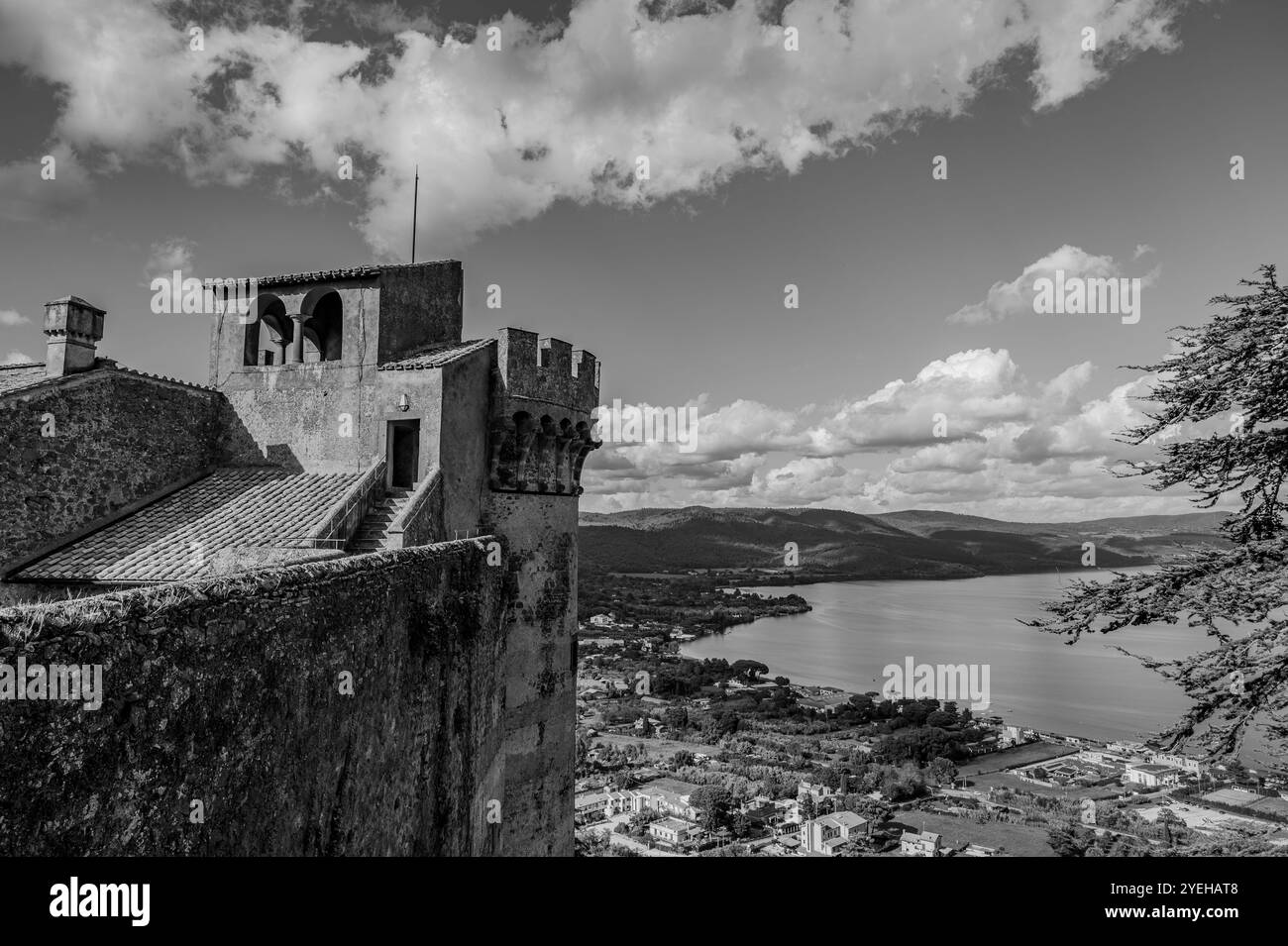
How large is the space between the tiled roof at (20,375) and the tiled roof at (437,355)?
5.43m

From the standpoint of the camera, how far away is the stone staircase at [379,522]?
11.3m

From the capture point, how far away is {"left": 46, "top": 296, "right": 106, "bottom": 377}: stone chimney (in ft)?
41.4

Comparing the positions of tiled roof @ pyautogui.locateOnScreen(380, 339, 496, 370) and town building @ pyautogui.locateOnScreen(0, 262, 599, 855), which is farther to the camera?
tiled roof @ pyautogui.locateOnScreen(380, 339, 496, 370)

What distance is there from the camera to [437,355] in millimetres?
13898

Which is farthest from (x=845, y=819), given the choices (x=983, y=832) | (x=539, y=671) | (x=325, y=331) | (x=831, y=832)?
(x=325, y=331)

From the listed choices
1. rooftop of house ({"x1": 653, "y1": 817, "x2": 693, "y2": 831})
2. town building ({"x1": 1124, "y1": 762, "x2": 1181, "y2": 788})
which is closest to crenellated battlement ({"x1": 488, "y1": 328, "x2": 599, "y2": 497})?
rooftop of house ({"x1": 653, "y1": 817, "x2": 693, "y2": 831})

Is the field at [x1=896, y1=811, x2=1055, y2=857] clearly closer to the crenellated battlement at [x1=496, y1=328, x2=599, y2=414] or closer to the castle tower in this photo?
the castle tower

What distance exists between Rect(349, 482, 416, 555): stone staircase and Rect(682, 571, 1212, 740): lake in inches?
2179

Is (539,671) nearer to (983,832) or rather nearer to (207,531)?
(207,531)

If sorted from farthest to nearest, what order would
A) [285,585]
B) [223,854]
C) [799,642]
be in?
[799,642], [285,585], [223,854]

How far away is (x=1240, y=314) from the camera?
9.95m

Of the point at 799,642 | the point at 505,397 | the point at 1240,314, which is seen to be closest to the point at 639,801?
the point at 505,397
